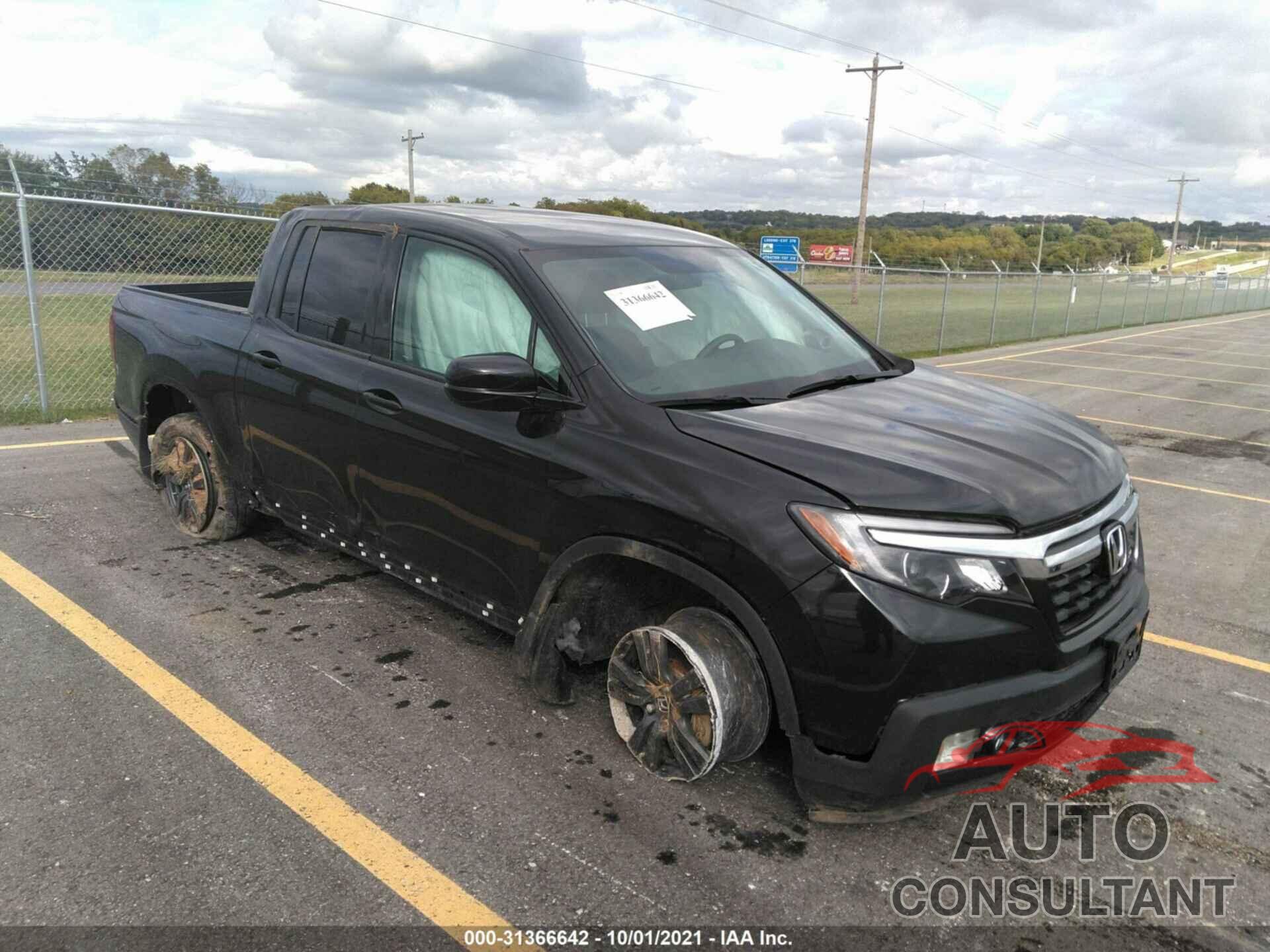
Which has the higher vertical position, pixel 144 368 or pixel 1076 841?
pixel 144 368

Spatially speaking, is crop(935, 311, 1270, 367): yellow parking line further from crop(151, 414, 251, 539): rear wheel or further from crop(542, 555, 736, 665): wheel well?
crop(542, 555, 736, 665): wheel well

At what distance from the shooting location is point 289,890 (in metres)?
2.50

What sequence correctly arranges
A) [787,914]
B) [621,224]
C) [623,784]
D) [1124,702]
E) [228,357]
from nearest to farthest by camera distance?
1. [787,914]
2. [623,784]
3. [1124,702]
4. [621,224]
5. [228,357]

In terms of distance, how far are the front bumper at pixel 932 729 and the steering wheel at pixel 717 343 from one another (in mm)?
1416

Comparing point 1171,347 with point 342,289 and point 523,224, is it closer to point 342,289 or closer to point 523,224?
point 523,224

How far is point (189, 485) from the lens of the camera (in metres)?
5.01

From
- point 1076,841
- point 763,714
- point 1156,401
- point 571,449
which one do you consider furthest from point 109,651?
point 1156,401

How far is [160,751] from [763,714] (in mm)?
2000

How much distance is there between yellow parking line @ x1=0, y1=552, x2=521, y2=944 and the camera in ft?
8.12

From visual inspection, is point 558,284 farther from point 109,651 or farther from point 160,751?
point 109,651

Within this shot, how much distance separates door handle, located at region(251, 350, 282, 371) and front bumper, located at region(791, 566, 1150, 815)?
9.35 ft

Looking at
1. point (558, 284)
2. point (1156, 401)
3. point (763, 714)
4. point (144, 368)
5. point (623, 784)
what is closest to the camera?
point (763, 714)

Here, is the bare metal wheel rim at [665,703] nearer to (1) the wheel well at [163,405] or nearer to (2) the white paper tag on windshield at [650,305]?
(2) the white paper tag on windshield at [650,305]

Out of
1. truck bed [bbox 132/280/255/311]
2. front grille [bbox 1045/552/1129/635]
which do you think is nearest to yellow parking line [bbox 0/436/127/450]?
truck bed [bbox 132/280/255/311]
